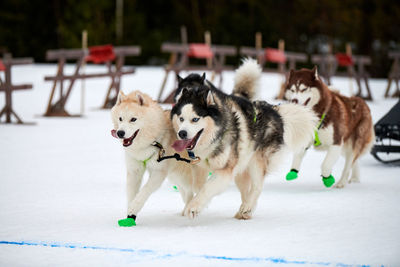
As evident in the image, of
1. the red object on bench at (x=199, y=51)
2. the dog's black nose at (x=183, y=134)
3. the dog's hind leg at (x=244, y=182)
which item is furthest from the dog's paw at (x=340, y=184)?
the red object on bench at (x=199, y=51)

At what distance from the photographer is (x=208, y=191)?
159 inches

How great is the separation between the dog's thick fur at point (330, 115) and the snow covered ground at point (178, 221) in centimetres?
30

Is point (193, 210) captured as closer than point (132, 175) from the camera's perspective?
Yes

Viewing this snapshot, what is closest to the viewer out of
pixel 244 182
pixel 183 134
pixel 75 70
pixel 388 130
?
pixel 183 134

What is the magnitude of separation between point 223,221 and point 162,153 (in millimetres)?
684

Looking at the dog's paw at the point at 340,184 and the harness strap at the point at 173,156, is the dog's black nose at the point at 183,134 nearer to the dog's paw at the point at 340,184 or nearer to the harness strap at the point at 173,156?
the harness strap at the point at 173,156

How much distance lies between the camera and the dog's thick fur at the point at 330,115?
5.81 m

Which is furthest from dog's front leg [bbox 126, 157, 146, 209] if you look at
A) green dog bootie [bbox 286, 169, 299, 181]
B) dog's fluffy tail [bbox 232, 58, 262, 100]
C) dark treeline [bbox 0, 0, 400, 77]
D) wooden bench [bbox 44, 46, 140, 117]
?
dark treeline [bbox 0, 0, 400, 77]

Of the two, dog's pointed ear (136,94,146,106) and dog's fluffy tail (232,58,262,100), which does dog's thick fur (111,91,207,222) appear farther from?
dog's fluffy tail (232,58,262,100)

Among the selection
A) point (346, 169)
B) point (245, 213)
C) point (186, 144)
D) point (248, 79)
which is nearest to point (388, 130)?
point (346, 169)

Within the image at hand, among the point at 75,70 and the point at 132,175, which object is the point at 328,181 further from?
the point at 75,70

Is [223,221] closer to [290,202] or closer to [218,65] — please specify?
[290,202]

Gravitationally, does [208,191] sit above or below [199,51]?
below

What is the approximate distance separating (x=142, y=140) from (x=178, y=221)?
687 mm
